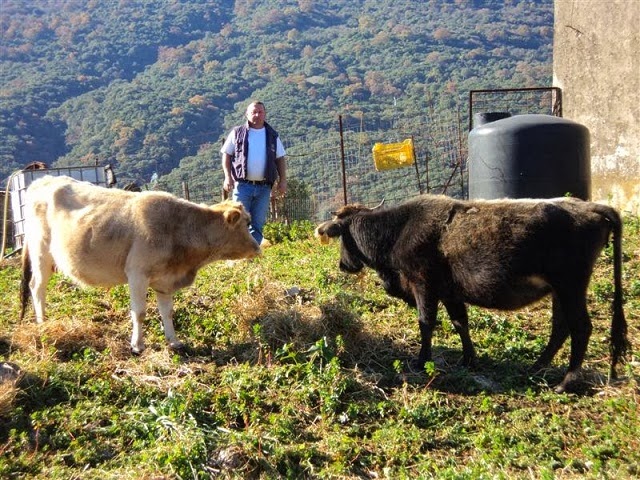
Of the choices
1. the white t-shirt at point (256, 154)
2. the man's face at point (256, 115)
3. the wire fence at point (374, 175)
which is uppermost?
the man's face at point (256, 115)

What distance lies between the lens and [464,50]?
7019cm

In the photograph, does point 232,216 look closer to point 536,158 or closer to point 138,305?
point 138,305

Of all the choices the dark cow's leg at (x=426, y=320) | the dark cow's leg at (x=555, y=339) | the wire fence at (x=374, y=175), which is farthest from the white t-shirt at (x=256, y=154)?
the wire fence at (x=374, y=175)

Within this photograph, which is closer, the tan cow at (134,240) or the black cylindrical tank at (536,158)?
the tan cow at (134,240)

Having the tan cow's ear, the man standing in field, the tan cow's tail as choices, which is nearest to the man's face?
the man standing in field

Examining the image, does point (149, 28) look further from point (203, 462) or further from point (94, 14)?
point (203, 462)

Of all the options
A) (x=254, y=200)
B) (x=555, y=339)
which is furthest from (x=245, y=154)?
(x=555, y=339)

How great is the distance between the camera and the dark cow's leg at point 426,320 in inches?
234

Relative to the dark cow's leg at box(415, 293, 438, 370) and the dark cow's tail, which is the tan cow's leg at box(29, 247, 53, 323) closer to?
the dark cow's leg at box(415, 293, 438, 370)

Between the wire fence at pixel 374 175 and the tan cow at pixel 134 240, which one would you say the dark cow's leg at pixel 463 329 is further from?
the wire fence at pixel 374 175

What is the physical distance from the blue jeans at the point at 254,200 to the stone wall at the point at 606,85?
5.75m

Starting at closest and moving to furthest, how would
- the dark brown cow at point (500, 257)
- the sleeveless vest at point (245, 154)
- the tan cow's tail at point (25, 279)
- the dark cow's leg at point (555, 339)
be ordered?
1. the dark brown cow at point (500, 257)
2. the dark cow's leg at point (555, 339)
3. the tan cow's tail at point (25, 279)
4. the sleeveless vest at point (245, 154)

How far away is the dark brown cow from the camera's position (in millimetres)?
5250

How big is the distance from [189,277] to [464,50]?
69.2 meters
